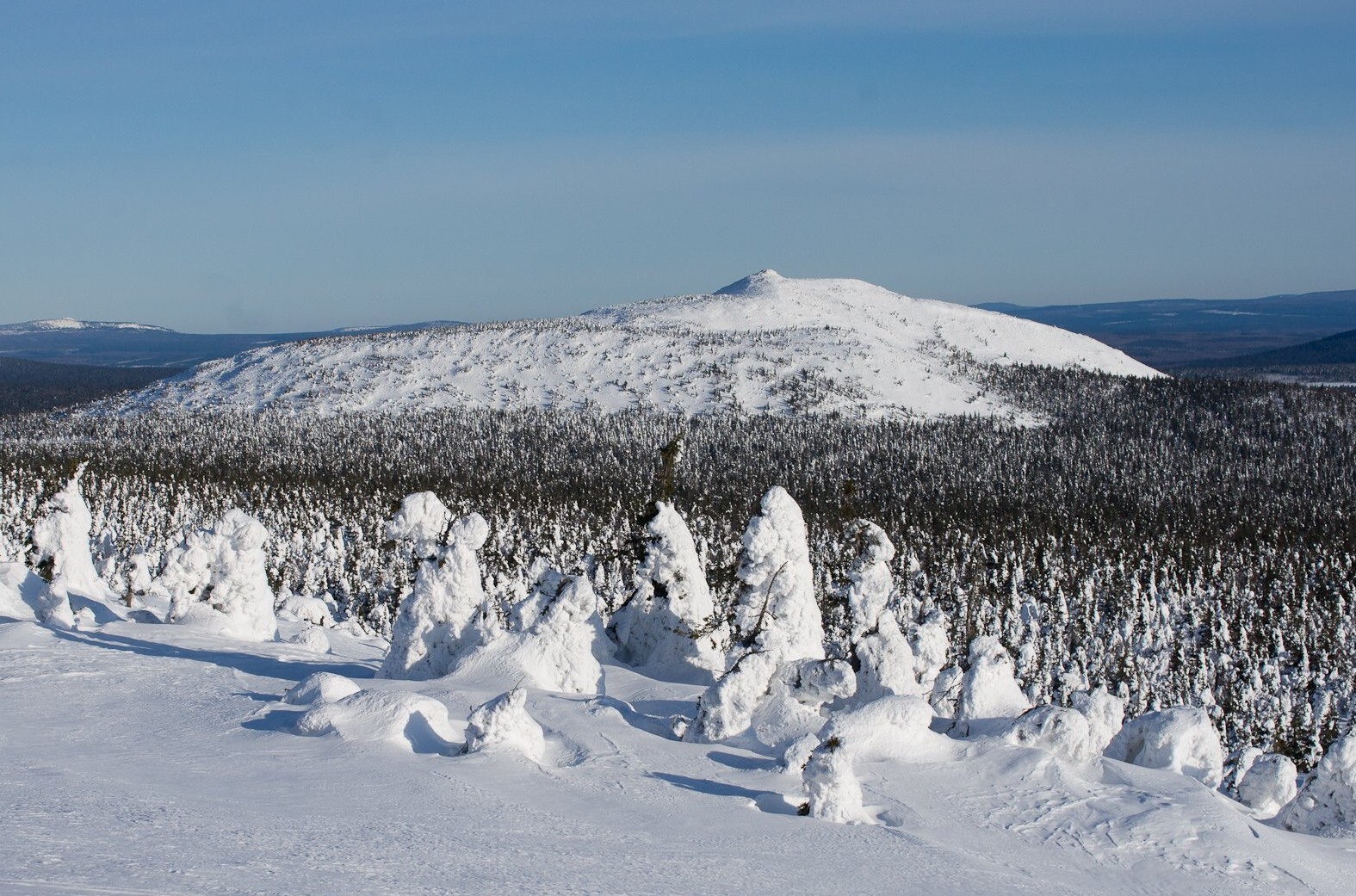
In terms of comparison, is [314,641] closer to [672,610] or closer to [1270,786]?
[672,610]

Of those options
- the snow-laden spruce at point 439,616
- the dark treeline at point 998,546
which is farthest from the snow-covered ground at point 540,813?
the dark treeline at point 998,546

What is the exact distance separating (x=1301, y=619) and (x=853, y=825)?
93.9m

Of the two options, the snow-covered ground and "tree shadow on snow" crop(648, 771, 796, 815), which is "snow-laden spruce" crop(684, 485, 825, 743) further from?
"tree shadow on snow" crop(648, 771, 796, 815)

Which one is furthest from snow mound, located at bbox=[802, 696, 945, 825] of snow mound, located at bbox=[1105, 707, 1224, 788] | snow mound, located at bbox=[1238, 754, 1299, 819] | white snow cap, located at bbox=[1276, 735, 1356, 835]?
white snow cap, located at bbox=[1276, 735, 1356, 835]

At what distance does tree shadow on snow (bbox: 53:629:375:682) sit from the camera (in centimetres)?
2830

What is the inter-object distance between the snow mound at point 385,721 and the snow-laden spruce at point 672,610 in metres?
11.0

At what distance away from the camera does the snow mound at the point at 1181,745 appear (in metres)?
21.9

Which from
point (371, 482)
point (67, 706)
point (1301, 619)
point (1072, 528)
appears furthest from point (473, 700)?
point (371, 482)

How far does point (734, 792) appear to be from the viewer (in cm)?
1942

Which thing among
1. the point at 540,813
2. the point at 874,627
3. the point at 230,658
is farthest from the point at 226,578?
the point at 540,813

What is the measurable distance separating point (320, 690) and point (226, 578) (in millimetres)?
21859

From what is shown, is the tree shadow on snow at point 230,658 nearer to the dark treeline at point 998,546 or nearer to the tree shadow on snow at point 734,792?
the dark treeline at point 998,546

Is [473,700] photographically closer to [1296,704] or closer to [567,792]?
[567,792]

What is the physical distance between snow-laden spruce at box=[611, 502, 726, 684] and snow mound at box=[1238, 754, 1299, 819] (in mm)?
13795
